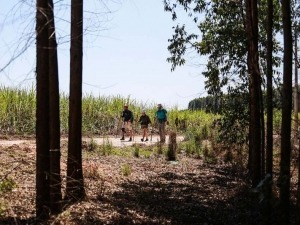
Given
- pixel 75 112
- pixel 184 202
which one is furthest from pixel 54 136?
pixel 184 202

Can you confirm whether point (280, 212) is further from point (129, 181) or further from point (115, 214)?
point (129, 181)

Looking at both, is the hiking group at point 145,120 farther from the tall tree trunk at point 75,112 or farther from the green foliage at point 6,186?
the green foliage at point 6,186

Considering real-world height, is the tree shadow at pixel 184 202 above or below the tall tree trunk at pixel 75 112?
below

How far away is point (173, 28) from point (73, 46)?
6225 mm

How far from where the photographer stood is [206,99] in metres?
14.1

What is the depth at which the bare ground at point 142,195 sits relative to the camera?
7070 mm

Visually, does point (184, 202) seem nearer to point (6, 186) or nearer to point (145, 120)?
point (6, 186)

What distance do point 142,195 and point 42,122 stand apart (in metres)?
3.77

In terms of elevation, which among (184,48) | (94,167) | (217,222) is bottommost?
(217,222)

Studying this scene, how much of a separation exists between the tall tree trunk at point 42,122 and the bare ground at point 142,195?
0.85 ft

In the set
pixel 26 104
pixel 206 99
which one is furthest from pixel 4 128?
pixel 206 99

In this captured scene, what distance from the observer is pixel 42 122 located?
243 inches

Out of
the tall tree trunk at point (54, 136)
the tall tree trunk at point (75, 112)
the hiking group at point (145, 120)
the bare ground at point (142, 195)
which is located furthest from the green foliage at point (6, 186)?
the hiking group at point (145, 120)

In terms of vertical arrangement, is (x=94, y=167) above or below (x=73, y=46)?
below
